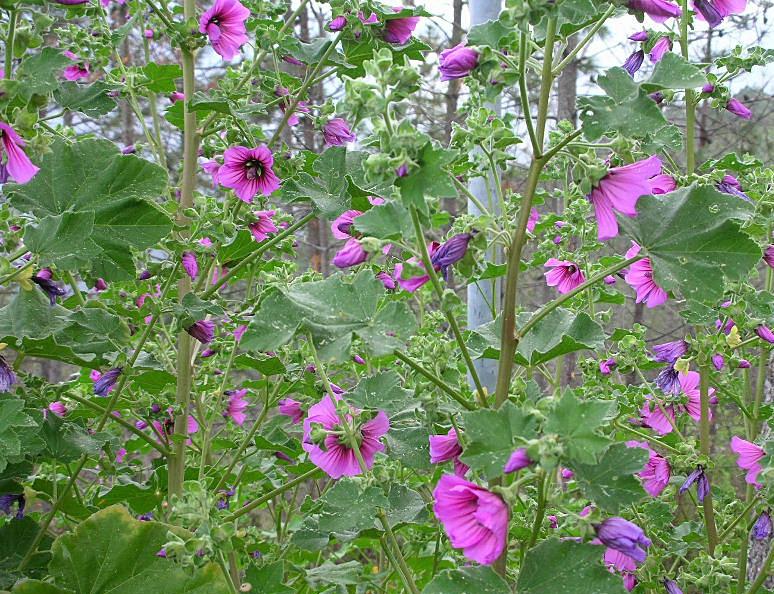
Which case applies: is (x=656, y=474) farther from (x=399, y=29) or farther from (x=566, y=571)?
(x=399, y=29)

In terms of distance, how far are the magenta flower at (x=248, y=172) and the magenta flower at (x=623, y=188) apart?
88cm

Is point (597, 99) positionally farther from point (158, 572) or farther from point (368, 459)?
point (158, 572)

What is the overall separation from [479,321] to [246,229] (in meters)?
0.79

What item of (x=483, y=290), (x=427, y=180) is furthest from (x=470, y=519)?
(x=483, y=290)

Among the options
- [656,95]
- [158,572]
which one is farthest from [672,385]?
[158,572]

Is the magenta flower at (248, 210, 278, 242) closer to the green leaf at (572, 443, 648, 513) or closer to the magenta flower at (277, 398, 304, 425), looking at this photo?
the magenta flower at (277, 398, 304, 425)

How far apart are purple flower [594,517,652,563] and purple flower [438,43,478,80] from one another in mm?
630

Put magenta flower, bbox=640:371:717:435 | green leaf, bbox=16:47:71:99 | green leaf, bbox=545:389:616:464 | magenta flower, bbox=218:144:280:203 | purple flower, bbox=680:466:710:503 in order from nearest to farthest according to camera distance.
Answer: green leaf, bbox=545:389:616:464
green leaf, bbox=16:47:71:99
purple flower, bbox=680:466:710:503
magenta flower, bbox=218:144:280:203
magenta flower, bbox=640:371:717:435

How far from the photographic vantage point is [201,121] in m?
1.86

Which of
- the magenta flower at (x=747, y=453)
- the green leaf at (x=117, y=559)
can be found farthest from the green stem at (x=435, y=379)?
the magenta flower at (x=747, y=453)

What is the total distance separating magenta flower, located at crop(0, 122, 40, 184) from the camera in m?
1.08

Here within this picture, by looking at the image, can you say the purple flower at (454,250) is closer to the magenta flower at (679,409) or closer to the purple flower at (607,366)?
the purple flower at (607,366)

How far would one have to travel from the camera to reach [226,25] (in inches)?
65.7

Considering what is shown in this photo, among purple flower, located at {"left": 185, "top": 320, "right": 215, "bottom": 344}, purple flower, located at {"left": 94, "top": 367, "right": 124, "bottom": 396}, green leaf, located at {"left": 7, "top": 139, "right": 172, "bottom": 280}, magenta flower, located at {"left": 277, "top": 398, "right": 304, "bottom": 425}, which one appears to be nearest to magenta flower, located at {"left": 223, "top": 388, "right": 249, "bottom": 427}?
magenta flower, located at {"left": 277, "top": 398, "right": 304, "bottom": 425}
